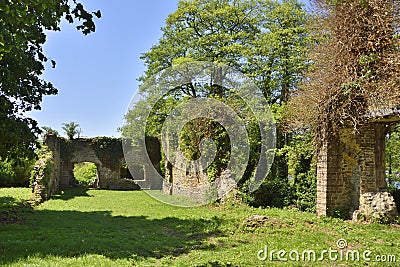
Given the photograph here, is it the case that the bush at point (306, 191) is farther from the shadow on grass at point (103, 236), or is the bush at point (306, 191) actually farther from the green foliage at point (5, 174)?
the green foliage at point (5, 174)

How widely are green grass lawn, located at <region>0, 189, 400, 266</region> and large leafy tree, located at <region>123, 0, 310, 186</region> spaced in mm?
6416

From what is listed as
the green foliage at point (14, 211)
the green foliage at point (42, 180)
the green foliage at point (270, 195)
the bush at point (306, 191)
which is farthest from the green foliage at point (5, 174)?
the bush at point (306, 191)

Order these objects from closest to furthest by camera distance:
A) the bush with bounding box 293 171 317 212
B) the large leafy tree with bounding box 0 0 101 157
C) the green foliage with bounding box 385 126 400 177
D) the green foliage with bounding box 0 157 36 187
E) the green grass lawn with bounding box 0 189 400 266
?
the green grass lawn with bounding box 0 189 400 266, the large leafy tree with bounding box 0 0 101 157, the bush with bounding box 293 171 317 212, the green foliage with bounding box 385 126 400 177, the green foliage with bounding box 0 157 36 187

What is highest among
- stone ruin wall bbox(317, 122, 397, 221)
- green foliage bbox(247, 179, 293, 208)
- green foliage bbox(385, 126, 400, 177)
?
green foliage bbox(385, 126, 400, 177)

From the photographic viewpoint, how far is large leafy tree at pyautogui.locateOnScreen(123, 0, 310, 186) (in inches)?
672

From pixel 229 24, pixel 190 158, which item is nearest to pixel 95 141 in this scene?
pixel 190 158

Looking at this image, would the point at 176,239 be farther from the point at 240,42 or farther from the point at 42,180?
the point at 240,42

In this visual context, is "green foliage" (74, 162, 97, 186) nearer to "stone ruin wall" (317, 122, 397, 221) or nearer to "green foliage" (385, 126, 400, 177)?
"green foliage" (385, 126, 400, 177)

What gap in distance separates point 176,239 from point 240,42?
12.5 m

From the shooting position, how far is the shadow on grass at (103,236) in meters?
6.55

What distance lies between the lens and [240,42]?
18.2m

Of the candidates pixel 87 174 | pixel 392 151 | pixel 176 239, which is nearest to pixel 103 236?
pixel 176 239

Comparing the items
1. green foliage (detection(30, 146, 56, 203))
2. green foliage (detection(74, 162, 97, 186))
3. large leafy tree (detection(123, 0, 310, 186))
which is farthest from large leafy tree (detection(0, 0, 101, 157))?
green foliage (detection(74, 162, 97, 186))

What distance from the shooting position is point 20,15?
494cm
